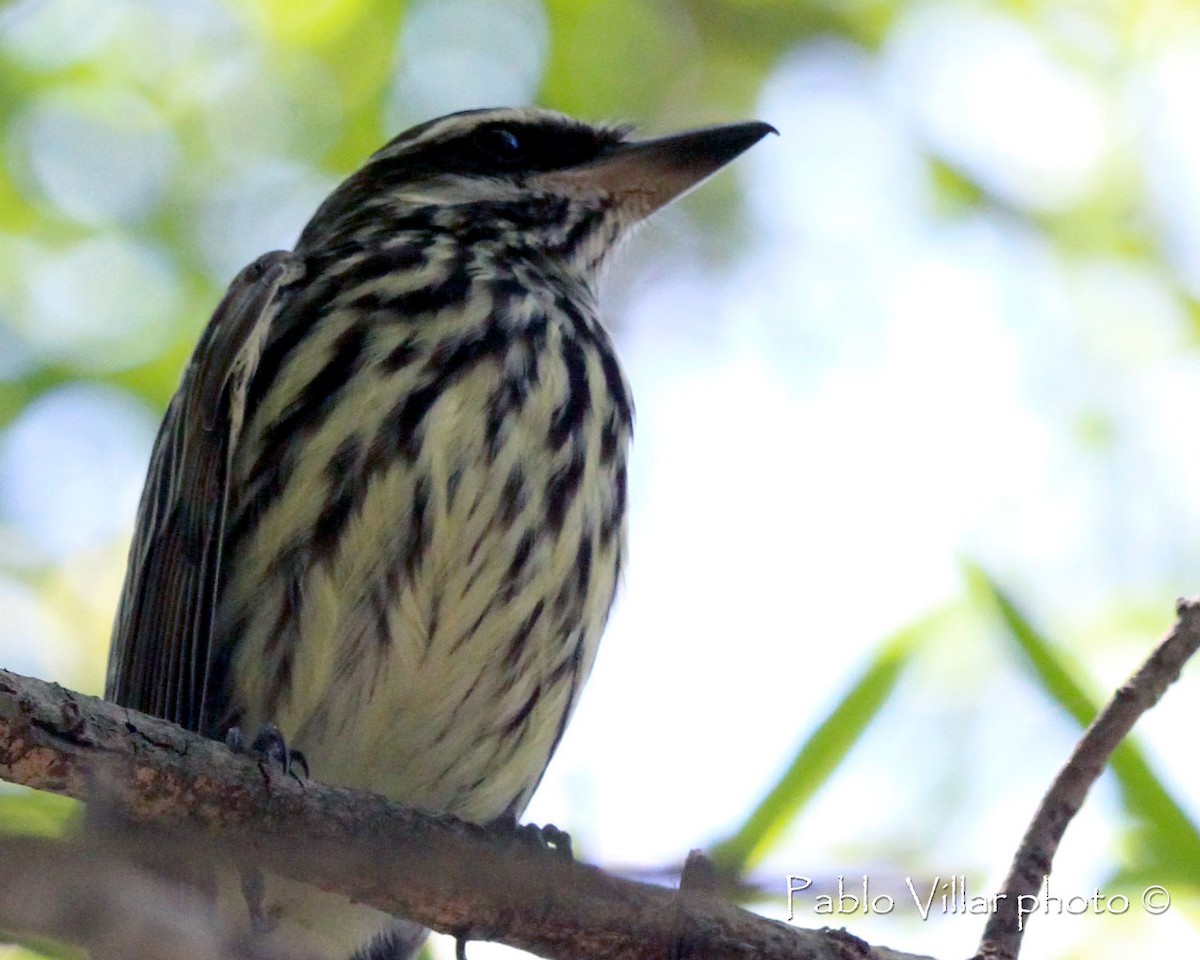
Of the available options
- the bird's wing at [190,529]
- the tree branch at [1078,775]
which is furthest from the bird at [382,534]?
the tree branch at [1078,775]

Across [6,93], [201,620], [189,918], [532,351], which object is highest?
[6,93]

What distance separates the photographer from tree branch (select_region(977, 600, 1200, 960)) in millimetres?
3104

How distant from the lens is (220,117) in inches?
253

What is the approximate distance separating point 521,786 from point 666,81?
10.8 ft

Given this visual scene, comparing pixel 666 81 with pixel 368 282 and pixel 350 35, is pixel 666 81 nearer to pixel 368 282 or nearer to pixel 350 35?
pixel 350 35

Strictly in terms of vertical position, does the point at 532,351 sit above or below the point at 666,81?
below

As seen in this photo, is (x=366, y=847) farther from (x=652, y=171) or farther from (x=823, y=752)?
(x=652, y=171)

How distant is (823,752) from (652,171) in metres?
2.24

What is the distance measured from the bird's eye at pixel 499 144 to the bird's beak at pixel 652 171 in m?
0.13

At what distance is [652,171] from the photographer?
16.0ft

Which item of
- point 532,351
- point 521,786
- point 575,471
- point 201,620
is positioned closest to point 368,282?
point 532,351

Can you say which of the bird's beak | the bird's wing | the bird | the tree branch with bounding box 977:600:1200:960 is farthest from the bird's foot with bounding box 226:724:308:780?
the bird's beak

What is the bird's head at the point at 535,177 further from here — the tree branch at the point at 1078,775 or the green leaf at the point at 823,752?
the tree branch at the point at 1078,775

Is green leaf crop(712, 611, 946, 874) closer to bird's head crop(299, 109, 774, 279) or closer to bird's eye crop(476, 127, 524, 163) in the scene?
bird's head crop(299, 109, 774, 279)
